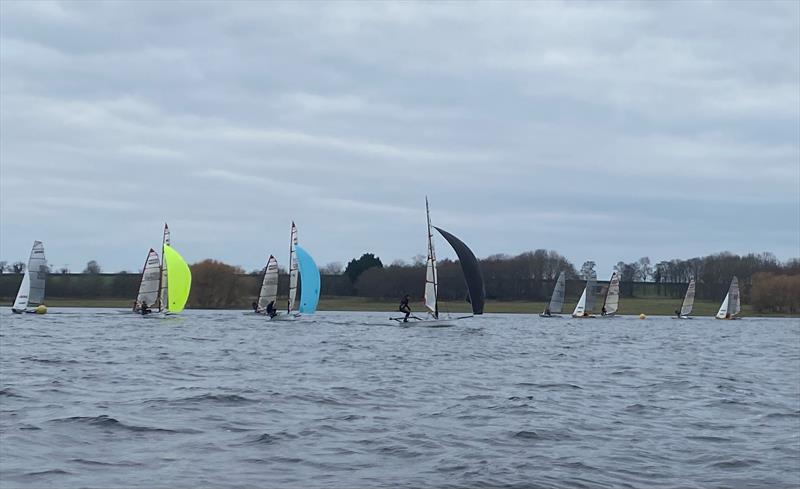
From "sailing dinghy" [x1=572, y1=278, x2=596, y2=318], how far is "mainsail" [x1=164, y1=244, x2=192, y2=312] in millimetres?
39567

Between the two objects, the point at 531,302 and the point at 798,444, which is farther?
the point at 531,302

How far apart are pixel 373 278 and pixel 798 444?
96232 mm

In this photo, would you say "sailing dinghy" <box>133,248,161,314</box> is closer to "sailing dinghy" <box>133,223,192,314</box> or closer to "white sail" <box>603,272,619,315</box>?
"sailing dinghy" <box>133,223,192,314</box>

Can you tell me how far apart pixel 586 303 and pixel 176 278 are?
4238 centimetres

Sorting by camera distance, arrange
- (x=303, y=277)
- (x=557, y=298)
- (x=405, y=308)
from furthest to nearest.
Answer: (x=557, y=298) < (x=303, y=277) < (x=405, y=308)

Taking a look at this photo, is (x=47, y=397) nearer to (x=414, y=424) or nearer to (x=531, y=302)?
(x=414, y=424)

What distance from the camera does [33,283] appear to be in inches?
2478

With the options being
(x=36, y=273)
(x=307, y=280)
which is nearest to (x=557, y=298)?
(x=307, y=280)

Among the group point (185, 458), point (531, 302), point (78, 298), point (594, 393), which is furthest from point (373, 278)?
point (185, 458)

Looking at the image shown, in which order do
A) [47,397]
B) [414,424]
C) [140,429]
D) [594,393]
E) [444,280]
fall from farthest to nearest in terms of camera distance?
[444,280]
[594,393]
[47,397]
[414,424]
[140,429]

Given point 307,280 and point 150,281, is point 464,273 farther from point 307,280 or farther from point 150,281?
point 150,281

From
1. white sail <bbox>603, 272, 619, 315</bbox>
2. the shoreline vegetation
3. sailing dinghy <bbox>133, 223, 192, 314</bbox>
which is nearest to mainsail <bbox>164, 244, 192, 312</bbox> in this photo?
sailing dinghy <bbox>133, 223, 192, 314</bbox>

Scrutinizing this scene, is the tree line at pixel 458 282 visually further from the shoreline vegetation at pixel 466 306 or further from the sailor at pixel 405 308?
the sailor at pixel 405 308

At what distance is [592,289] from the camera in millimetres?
93000
